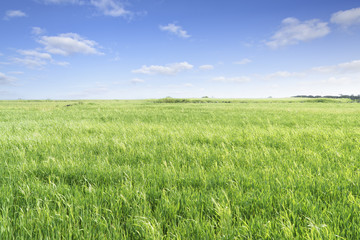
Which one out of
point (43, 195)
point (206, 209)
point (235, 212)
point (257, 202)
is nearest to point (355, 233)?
point (257, 202)

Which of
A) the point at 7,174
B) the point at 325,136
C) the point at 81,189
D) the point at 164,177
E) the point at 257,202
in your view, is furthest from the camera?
the point at 325,136

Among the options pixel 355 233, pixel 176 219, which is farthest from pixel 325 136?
pixel 176 219

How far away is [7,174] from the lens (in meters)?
2.96

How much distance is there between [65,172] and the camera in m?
3.01

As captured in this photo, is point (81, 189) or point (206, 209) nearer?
point (206, 209)

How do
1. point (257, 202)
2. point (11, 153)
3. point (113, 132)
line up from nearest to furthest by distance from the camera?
point (257, 202) < point (11, 153) < point (113, 132)

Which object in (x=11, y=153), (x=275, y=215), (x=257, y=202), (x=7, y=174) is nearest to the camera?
(x=275, y=215)

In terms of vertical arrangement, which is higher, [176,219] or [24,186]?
[24,186]

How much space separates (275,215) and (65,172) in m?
3.01

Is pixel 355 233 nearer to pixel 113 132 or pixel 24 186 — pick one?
pixel 24 186

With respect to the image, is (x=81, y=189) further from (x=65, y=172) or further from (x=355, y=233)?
(x=355, y=233)

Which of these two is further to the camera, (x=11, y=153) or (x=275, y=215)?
(x=11, y=153)

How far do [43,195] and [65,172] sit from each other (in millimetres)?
728

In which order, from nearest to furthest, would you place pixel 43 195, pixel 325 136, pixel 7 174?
pixel 43 195 < pixel 7 174 < pixel 325 136
